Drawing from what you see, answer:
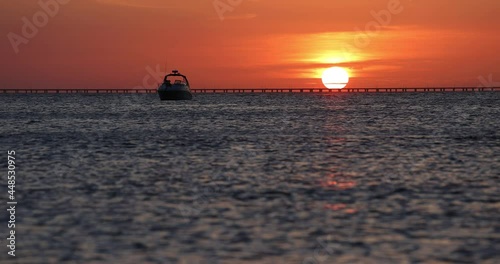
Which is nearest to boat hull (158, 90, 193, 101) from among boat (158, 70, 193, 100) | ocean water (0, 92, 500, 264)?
boat (158, 70, 193, 100)

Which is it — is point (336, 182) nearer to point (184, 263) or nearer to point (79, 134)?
point (184, 263)

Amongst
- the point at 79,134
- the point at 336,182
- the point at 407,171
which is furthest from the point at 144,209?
the point at 79,134

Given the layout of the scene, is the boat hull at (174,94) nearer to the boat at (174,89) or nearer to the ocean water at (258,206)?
the boat at (174,89)

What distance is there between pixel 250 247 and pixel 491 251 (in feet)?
18.7

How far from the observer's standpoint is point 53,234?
811 inches

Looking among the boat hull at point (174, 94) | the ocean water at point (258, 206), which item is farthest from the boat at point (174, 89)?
the ocean water at point (258, 206)

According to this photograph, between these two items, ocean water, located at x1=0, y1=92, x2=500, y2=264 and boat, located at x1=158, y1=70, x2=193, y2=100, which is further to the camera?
boat, located at x1=158, y1=70, x2=193, y2=100

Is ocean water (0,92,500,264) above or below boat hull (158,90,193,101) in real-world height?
above

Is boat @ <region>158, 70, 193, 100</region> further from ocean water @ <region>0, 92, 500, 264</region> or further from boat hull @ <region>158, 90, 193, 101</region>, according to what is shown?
ocean water @ <region>0, 92, 500, 264</region>

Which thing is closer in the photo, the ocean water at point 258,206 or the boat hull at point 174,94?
the ocean water at point 258,206

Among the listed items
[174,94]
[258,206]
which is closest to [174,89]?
[174,94]

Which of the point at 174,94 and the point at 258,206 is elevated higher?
the point at 258,206

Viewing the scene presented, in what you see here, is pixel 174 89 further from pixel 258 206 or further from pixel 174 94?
pixel 258 206

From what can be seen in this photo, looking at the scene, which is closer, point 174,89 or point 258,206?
point 258,206
